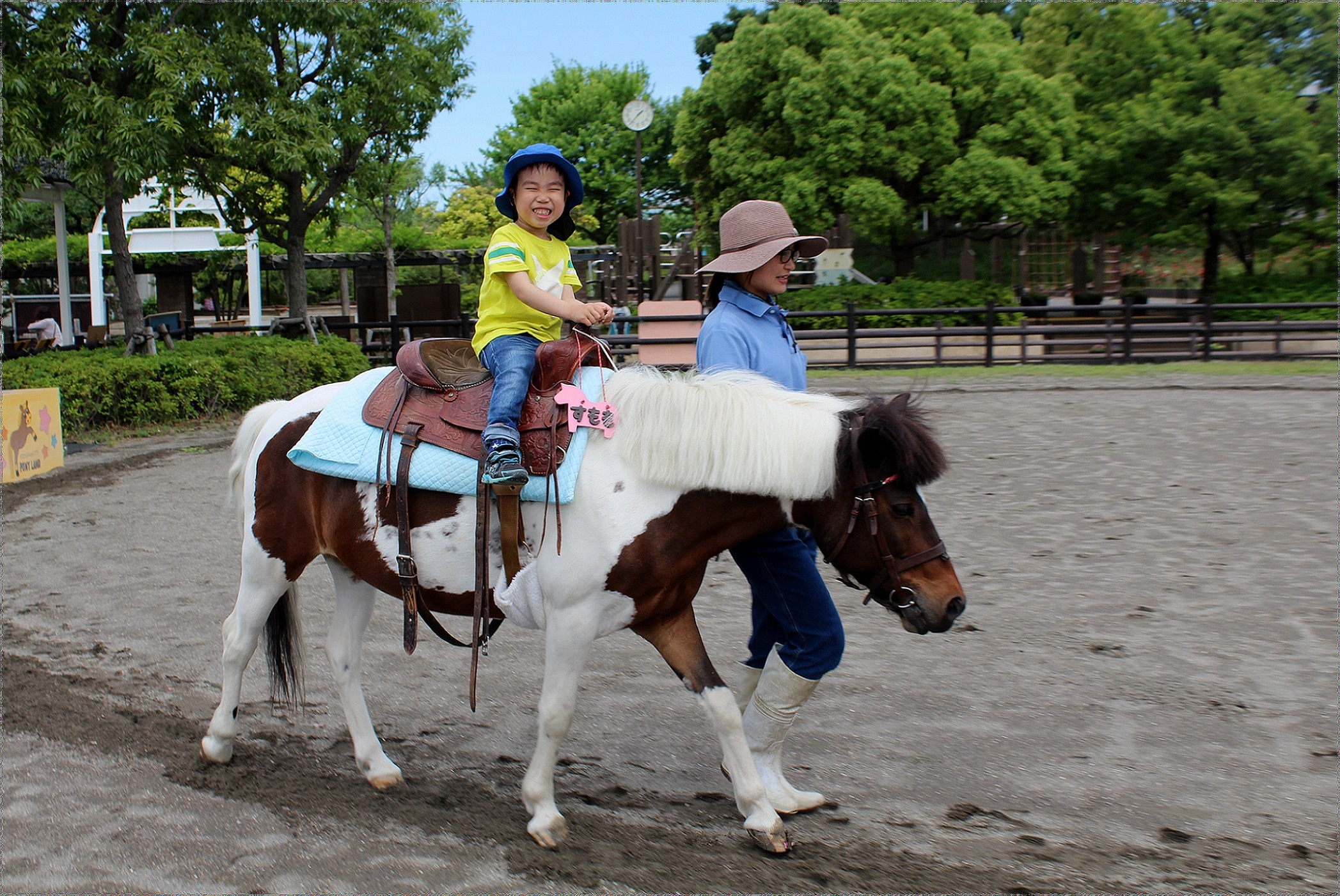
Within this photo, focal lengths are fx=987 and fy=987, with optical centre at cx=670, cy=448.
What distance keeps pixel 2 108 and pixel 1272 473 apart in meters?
13.7

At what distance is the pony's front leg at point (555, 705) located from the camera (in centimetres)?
303

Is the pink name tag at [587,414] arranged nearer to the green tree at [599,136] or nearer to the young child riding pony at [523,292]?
the young child riding pony at [523,292]

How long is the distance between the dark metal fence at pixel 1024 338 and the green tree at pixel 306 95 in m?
2.88

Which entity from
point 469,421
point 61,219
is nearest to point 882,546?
point 469,421

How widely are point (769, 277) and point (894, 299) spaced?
2211cm

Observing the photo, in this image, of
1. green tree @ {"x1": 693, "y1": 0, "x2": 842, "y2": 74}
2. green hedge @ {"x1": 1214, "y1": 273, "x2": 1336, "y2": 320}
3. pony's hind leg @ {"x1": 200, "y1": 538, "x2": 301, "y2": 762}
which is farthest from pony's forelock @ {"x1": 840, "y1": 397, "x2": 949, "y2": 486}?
green tree @ {"x1": 693, "y1": 0, "x2": 842, "y2": 74}

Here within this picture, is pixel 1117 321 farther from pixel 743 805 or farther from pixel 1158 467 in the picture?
pixel 743 805

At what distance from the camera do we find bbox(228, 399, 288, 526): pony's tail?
3857 mm

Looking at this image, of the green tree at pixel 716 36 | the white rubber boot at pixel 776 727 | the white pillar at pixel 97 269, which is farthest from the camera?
the green tree at pixel 716 36

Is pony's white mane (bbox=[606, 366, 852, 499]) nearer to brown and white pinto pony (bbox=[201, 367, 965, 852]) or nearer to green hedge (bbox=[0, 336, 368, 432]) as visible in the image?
brown and white pinto pony (bbox=[201, 367, 965, 852])

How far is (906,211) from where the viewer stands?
2506cm

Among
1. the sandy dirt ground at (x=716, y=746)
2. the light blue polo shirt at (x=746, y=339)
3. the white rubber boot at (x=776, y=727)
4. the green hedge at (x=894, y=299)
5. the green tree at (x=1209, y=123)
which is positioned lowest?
the sandy dirt ground at (x=716, y=746)

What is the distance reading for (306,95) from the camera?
666 inches

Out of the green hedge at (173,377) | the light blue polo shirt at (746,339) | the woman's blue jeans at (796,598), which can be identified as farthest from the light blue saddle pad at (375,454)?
the green hedge at (173,377)
